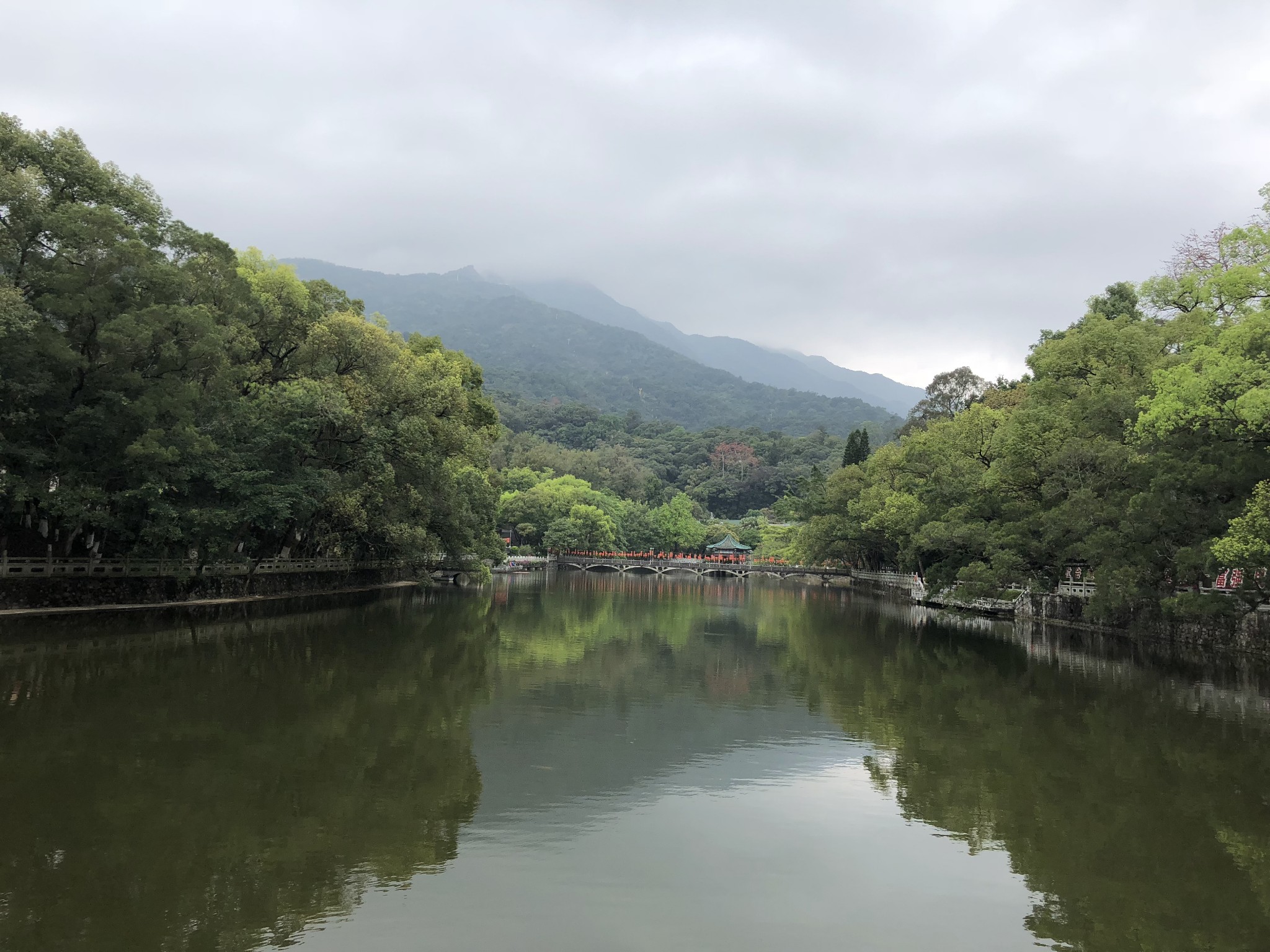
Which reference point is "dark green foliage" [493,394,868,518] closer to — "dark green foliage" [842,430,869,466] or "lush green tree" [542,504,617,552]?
"lush green tree" [542,504,617,552]

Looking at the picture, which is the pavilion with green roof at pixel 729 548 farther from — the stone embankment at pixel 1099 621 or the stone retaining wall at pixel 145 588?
the stone retaining wall at pixel 145 588

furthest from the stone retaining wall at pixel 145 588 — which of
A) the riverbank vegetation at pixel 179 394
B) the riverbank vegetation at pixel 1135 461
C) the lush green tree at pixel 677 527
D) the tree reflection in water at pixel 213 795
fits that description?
the lush green tree at pixel 677 527

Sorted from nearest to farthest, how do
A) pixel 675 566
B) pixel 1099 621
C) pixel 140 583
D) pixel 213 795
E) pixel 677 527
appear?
pixel 213 795 < pixel 140 583 < pixel 1099 621 < pixel 675 566 < pixel 677 527

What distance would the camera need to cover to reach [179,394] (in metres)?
25.8

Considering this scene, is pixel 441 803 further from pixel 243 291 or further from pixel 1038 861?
pixel 243 291

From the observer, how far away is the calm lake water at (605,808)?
7.11 meters

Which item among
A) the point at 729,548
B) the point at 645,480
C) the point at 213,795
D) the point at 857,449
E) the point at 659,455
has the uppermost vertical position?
the point at 659,455

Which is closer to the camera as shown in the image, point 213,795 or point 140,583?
point 213,795

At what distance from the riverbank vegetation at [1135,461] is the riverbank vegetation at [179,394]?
2188cm

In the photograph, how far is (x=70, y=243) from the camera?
76.3 ft

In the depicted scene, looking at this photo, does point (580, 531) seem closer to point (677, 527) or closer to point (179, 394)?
point (677, 527)

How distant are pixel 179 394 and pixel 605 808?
2110 centimetres

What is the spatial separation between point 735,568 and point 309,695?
88.9 m

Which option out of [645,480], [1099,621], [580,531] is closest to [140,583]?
[1099,621]
